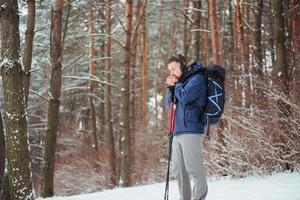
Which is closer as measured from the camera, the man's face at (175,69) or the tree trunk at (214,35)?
the man's face at (175,69)

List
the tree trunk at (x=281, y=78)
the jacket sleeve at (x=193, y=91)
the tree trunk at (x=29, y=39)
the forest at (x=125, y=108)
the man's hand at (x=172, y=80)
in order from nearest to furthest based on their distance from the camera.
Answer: the jacket sleeve at (x=193, y=91), the man's hand at (x=172, y=80), the forest at (x=125, y=108), the tree trunk at (x=281, y=78), the tree trunk at (x=29, y=39)

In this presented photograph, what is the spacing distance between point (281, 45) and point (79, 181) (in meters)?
10.5

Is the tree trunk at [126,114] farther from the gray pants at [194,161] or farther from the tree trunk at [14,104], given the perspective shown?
the gray pants at [194,161]

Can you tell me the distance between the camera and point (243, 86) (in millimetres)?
10664

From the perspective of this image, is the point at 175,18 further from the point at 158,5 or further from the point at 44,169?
the point at 44,169

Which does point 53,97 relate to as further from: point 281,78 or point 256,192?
point 256,192

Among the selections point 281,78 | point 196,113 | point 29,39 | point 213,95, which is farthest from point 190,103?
point 29,39

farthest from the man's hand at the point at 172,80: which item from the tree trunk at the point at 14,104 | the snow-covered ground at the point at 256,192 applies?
the tree trunk at the point at 14,104

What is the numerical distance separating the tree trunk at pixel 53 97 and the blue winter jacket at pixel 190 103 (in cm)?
565

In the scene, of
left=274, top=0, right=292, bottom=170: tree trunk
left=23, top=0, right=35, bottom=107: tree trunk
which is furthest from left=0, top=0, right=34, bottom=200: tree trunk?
left=274, top=0, right=292, bottom=170: tree trunk

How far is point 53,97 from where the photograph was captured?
32.8 ft

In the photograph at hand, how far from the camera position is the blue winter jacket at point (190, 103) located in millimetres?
4652

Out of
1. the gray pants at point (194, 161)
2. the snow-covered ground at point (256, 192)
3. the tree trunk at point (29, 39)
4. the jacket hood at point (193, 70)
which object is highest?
the tree trunk at point (29, 39)

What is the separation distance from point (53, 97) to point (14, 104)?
14.1 feet
